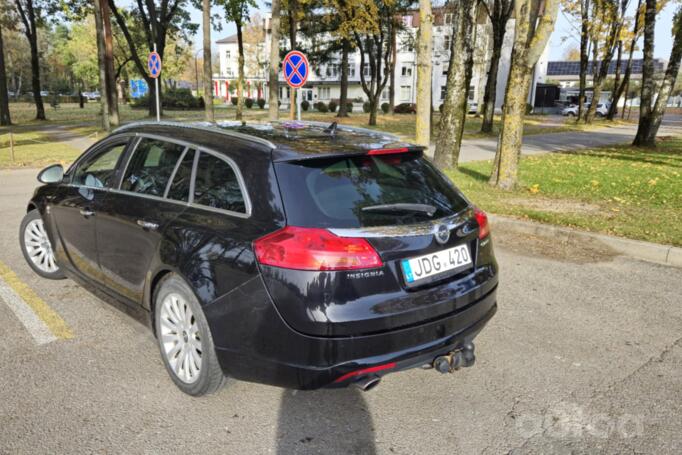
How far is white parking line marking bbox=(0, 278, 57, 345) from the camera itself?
12.7 feet

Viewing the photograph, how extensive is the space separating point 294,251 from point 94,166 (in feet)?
8.99

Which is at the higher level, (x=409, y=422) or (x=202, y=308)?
(x=202, y=308)

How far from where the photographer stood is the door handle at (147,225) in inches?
127

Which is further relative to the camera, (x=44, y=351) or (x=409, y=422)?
(x=44, y=351)

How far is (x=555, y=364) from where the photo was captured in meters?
3.61

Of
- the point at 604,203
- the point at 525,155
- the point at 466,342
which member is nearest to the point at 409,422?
the point at 466,342

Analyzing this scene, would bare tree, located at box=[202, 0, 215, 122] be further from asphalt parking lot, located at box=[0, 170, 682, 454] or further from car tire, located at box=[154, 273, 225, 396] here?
car tire, located at box=[154, 273, 225, 396]

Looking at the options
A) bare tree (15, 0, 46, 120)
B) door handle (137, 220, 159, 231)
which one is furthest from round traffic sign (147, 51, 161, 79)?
bare tree (15, 0, 46, 120)

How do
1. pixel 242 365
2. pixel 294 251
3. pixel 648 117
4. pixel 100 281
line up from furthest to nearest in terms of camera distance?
pixel 648 117, pixel 100 281, pixel 242 365, pixel 294 251

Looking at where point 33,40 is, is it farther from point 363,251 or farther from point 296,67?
point 363,251

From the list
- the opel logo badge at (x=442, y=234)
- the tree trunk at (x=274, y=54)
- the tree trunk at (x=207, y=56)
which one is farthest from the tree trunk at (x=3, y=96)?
the opel logo badge at (x=442, y=234)

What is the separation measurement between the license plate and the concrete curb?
416cm

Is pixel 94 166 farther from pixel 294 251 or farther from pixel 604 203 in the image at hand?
pixel 604 203

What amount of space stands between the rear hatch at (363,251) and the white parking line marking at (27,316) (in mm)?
2298
